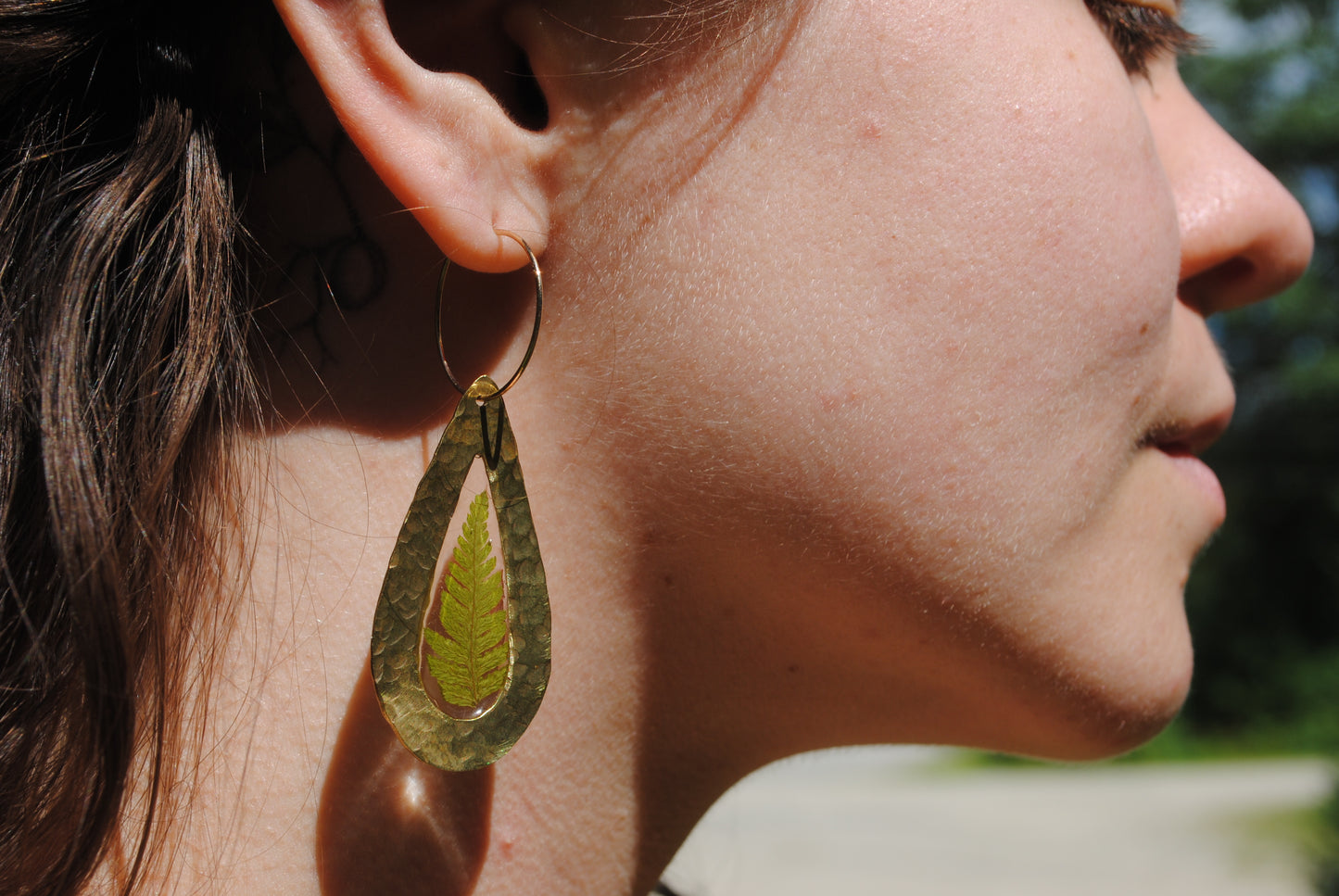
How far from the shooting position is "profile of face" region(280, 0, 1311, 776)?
110 cm

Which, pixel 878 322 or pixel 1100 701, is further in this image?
pixel 1100 701

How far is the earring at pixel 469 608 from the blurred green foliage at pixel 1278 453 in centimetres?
1686

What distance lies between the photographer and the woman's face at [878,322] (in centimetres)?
110

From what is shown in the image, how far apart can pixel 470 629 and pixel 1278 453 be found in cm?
1843

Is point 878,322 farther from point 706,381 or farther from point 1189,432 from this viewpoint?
point 1189,432

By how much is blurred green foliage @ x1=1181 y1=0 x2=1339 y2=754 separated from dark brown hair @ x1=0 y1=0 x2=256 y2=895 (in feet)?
56.0

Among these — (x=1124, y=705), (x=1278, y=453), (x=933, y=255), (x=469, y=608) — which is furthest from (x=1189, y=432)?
(x=1278, y=453)

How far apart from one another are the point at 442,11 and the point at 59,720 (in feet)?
2.71

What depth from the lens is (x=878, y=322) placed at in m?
1.10

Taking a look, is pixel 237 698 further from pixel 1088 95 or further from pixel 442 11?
pixel 1088 95

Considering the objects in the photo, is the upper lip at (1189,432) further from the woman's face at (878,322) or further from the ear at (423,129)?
the ear at (423,129)

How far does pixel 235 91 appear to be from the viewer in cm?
113

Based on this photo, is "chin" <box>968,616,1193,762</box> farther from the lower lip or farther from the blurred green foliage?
the blurred green foliage

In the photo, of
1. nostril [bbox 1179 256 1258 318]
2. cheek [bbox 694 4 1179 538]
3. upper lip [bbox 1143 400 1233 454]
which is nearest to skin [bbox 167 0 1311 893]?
cheek [bbox 694 4 1179 538]
